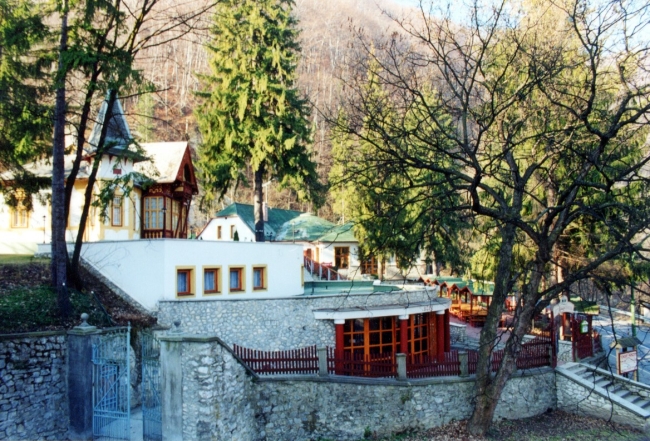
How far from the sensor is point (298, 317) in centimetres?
1788

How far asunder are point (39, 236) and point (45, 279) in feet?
22.6

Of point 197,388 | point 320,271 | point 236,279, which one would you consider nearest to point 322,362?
point 197,388

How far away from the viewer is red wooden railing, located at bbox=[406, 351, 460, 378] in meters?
15.0

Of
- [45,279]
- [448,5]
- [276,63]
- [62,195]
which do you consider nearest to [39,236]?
[45,279]

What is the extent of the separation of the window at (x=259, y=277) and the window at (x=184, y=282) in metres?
2.77

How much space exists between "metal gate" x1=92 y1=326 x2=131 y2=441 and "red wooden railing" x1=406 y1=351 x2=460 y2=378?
7576mm

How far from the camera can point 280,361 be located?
13805 mm

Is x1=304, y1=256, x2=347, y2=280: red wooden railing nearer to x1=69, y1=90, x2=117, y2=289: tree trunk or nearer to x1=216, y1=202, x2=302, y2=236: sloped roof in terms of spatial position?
x1=216, y1=202, x2=302, y2=236: sloped roof

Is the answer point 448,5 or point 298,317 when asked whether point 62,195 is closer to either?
point 298,317

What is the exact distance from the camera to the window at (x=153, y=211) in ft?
80.2

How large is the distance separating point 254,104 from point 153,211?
6.93 m

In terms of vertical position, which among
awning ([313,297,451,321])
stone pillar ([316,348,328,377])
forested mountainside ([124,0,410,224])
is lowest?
stone pillar ([316,348,328,377])

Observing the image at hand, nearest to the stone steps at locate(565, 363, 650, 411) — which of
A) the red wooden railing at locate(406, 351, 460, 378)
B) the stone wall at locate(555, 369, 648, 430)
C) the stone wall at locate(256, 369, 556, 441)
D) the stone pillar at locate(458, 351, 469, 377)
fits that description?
the stone wall at locate(555, 369, 648, 430)

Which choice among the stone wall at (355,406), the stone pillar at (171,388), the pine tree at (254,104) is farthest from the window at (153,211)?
the stone pillar at (171,388)
